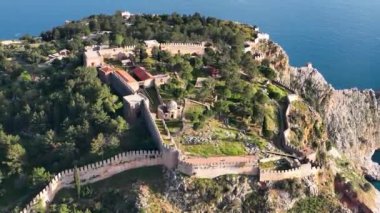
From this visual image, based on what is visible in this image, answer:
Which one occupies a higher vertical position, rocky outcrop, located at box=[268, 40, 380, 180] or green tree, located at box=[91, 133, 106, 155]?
green tree, located at box=[91, 133, 106, 155]

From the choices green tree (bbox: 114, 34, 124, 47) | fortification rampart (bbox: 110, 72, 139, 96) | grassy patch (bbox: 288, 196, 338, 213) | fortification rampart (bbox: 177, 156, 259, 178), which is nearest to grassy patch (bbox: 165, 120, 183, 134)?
fortification rampart (bbox: 177, 156, 259, 178)

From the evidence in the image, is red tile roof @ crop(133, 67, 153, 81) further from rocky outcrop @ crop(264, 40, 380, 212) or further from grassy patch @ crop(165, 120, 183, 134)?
rocky outcrop @ crop(264, 40, 380, 212)

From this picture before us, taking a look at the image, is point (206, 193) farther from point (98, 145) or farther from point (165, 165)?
point (98, 145)

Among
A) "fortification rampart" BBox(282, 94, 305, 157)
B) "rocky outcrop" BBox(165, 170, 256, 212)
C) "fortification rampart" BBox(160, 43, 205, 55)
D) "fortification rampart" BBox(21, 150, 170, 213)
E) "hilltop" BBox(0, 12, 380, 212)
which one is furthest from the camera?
"fortification rampart" BBox(160, 43, 205, 55)

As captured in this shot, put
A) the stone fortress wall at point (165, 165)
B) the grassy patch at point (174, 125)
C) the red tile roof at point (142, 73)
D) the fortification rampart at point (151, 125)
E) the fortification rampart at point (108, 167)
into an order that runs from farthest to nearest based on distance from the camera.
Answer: the red tile roof at point (142, 73) < the grassy patch at point (174, 125) < the fortification rampart at point (151, 125) < the fortification rampart at point (108, 167) < the stone fortress wall at point (165, 165)

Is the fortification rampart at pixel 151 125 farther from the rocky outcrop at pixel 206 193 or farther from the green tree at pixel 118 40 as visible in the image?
the green tree at pixel 118 40

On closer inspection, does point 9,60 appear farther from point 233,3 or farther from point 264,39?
point 233,3

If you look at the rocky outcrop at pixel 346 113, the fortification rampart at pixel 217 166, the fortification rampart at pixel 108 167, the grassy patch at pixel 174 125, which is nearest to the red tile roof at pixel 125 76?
the grassy patch at pixel 174 125
